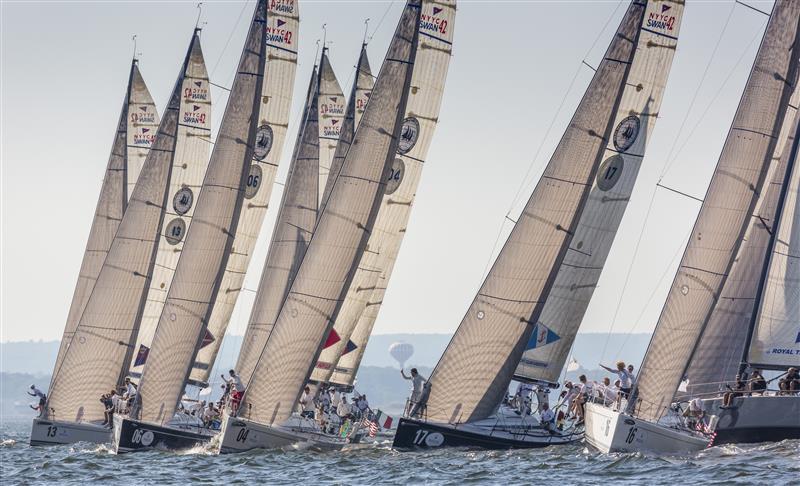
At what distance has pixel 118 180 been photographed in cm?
4547

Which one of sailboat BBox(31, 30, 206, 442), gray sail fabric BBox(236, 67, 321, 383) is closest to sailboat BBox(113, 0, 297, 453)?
sailboat BBox(31, 30, 206, 442)

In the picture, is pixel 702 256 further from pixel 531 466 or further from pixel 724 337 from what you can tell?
pixel 531 466

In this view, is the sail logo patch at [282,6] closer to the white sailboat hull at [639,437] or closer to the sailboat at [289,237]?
the sailboat at [289,237]

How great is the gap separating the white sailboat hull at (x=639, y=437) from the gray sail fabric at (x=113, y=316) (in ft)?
44.6

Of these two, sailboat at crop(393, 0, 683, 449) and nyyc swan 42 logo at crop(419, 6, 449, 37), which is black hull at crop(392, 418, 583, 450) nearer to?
sailboat at crop(393, 0, 683, 449)

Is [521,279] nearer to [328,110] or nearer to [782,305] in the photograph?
[782,305]

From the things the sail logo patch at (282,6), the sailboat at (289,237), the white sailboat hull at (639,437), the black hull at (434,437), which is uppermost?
the sail logo patch at (282,6)

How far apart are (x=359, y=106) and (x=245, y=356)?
29.8ft

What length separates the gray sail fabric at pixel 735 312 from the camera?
34.9m

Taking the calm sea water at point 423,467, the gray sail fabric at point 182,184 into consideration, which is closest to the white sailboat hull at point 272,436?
the calm sea water at point 423,467

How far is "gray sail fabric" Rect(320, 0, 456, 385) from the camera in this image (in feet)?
126

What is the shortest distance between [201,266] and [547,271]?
26.9 feet

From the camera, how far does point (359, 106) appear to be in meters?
44.5

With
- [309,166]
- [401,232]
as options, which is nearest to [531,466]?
[401,232]
